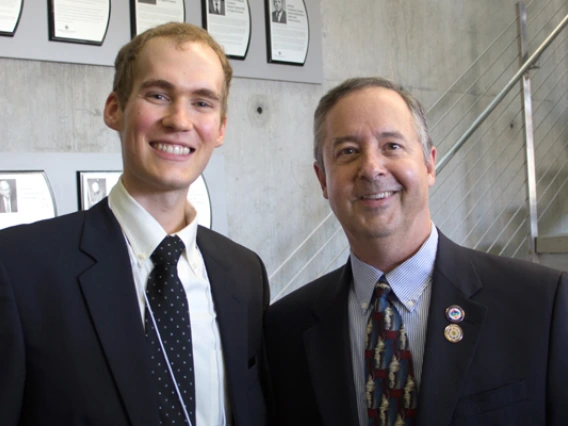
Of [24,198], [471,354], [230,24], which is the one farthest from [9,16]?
[471,354]

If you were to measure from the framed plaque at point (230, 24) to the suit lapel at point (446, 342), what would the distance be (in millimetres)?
2228

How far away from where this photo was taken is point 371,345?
56.1 inches

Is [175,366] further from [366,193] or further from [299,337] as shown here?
[366,193]

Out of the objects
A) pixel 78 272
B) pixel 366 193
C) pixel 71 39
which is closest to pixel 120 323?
pixel 78 272

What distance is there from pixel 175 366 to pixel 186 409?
0.10 meters

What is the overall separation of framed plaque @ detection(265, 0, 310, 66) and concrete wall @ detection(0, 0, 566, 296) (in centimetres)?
16

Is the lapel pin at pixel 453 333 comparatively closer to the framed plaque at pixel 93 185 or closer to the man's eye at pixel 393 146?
the man's eye at pixel 393 146

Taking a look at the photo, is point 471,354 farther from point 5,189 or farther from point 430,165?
point 5,189

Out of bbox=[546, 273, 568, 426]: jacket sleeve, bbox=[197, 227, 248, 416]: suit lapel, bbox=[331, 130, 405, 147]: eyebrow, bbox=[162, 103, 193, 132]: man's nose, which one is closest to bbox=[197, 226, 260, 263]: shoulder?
bbox=[197, 227, 248, 416]: suit lapel

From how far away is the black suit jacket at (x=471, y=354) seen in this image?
129 cm

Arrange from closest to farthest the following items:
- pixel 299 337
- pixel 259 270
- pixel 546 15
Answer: pixel 299 337 → pixel 259 270 → pixel 546 15

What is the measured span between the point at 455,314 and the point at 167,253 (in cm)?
69

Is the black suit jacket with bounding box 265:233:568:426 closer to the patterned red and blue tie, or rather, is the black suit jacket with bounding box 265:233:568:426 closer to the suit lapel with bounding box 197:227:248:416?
the patterned red and blue tie

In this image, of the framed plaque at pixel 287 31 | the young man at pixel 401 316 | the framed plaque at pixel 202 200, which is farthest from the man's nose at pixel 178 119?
the framed plaque at pixel 287 31
